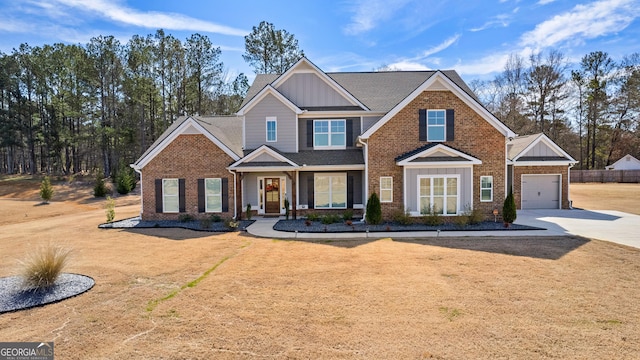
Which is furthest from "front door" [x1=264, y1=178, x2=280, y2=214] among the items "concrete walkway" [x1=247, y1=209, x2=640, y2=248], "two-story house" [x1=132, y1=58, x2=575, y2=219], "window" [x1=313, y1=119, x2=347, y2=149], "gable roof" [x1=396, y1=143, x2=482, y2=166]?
"gable roof" [x1=396, y1=143, x2=482, y2=166]

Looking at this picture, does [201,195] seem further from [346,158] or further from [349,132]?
[349,132]

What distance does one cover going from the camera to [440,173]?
49.7 ft

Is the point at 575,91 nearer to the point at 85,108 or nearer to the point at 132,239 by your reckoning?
the point at 132,239

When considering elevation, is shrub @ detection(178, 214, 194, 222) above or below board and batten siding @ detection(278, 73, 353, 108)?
below

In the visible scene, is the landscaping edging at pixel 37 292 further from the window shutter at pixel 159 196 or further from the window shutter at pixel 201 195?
the window shutter at pixel 159 196

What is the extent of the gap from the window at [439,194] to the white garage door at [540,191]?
24.4 ft

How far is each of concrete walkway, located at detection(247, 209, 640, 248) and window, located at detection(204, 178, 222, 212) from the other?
2.30 metres

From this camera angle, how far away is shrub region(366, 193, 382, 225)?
14820mm

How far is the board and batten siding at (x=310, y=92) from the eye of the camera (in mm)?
18375

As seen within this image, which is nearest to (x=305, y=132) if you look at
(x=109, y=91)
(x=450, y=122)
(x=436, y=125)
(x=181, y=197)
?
Result: (x=436, y=125)

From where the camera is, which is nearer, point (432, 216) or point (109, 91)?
point (432, 216)

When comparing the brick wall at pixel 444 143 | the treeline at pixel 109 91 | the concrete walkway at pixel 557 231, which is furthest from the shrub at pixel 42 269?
the treeline at pixel 109 91

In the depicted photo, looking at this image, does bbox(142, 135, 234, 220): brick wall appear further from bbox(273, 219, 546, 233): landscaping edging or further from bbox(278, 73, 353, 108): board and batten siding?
bbox(278, 73, 353, 108): board and batten siding

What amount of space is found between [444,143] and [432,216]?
3.76 metres
